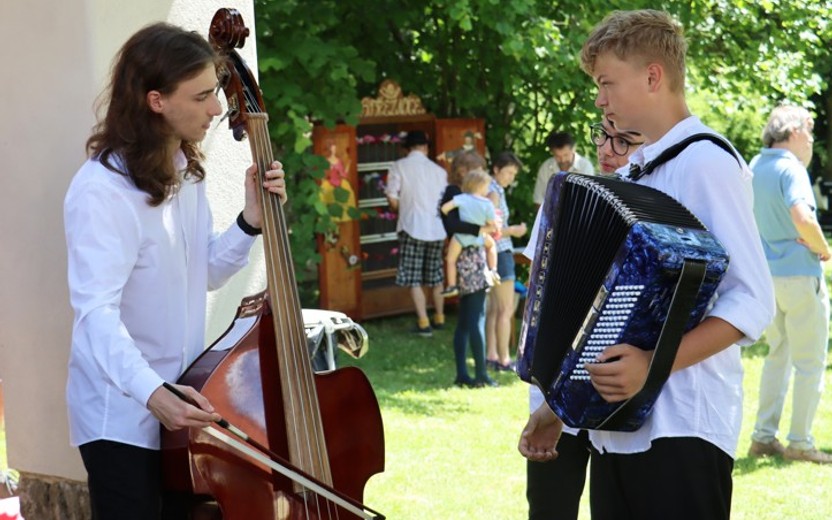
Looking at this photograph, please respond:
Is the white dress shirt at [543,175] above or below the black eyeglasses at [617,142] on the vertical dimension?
below

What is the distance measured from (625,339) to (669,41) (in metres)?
0.69

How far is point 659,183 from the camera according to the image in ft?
8.13

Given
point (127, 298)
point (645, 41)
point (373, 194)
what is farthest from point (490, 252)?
point (645, 41)

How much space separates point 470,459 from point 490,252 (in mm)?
2400

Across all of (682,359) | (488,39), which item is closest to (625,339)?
(682,359)

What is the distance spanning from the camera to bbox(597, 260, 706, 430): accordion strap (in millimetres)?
2182

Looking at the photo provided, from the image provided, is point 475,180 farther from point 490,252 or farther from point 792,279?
point 792,279

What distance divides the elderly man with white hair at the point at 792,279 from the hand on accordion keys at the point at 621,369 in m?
3.94

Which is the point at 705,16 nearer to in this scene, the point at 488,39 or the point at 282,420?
the point at 488,39

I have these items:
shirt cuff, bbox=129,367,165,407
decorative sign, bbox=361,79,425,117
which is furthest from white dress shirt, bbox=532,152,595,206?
shirt cuff, bbox=129,367,165,407

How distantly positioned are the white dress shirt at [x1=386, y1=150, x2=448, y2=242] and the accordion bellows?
7.70 metres

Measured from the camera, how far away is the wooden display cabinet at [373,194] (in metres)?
10.6

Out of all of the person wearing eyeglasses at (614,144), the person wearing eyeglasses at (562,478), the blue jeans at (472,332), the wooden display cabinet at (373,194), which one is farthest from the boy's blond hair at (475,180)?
the person wearing eyeglasses at (562,478)

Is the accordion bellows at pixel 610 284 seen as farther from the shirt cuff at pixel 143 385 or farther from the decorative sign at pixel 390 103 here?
the decorative sign at pixel 390 103
